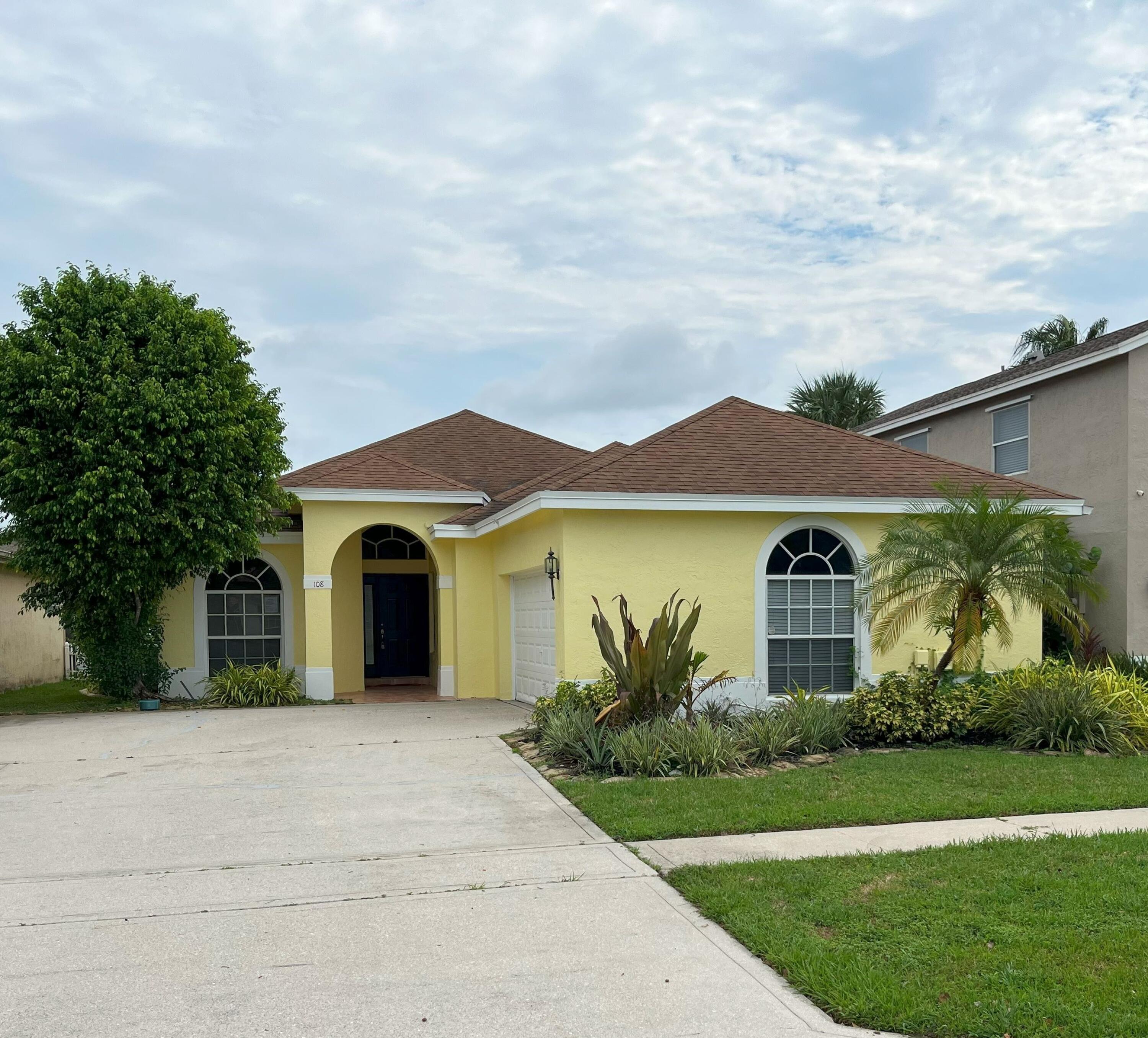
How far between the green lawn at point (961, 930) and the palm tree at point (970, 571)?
511 cm

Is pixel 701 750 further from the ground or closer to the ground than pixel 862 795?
further from the ground

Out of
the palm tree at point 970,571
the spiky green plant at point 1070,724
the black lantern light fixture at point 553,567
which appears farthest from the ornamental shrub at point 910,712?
the black lantern light fixture at point 553,567

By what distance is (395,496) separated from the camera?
1794 cm

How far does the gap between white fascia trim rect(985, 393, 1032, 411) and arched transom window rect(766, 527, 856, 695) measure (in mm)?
8686

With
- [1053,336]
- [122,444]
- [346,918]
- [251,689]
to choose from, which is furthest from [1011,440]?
[346,918]

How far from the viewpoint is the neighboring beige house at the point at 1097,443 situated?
18391mm

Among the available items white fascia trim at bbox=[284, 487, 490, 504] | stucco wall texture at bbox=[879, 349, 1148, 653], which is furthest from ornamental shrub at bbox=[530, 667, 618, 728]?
stucco wall texture at bbox=[879, 349, 1148, 653]

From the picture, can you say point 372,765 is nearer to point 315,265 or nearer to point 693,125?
point 693,125

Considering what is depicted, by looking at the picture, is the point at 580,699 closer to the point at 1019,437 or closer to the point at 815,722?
the point at 815,722

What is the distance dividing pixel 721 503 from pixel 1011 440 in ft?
34.4

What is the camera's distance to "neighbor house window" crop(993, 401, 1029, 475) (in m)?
21.0

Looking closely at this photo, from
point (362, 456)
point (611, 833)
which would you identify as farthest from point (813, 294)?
point (611, 833)

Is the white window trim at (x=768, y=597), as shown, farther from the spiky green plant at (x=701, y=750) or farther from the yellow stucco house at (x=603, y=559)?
the spiky green plant at (x=701, y=750)

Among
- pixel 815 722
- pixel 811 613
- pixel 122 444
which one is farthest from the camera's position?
pixel 122 444
